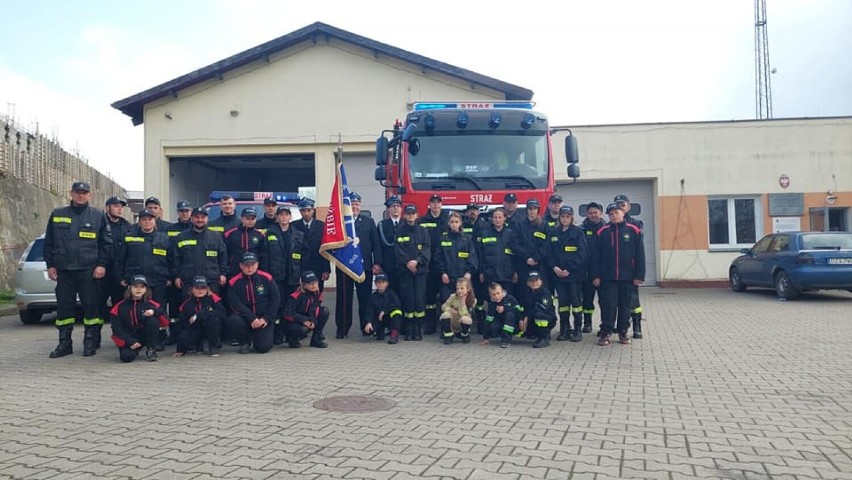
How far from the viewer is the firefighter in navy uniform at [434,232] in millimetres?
9688

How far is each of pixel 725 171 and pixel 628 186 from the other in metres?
2.68

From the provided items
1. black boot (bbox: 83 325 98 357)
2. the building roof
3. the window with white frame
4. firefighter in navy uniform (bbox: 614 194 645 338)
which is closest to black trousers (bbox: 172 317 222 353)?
black boot (bbox: 83 325 98 357)

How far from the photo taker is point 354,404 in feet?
19.0

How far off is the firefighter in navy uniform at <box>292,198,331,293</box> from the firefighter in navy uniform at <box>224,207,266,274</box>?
654 millimetres

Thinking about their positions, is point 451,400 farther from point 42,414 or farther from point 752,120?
point 752,120

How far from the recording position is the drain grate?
221 inches

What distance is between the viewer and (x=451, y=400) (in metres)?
5.94

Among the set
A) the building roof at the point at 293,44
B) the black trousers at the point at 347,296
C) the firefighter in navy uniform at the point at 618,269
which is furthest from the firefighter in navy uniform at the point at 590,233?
the building roof at the point at 293,44

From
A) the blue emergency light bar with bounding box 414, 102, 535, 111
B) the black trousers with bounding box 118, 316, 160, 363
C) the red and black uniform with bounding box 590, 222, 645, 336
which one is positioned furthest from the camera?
the blue emergency light bar with bounding box 414, 102, 535, 111

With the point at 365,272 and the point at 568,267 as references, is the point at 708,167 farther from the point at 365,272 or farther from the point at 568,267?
the point at 365,272

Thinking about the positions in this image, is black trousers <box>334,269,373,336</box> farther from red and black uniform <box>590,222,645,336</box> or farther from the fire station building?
the fire station building

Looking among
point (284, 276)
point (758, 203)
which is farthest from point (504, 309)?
point (758, 203)

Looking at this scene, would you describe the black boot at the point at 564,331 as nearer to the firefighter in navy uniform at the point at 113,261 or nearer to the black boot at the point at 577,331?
the black boot at the point at 577,331

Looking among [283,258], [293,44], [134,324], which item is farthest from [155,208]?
[293,44]
